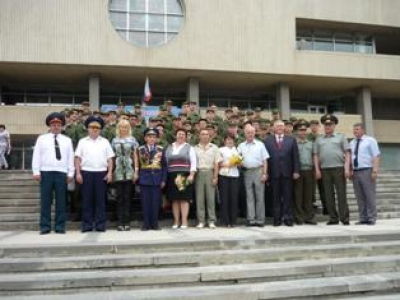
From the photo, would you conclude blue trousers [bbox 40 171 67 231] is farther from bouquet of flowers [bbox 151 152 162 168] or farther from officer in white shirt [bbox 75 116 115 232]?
bouquet of flowers [bbox 151 152 162 168]

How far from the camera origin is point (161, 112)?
387 inches

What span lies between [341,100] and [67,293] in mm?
25568

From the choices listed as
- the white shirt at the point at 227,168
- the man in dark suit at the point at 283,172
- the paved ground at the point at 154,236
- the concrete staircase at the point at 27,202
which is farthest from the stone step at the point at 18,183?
the man in dark suit at the point at 283,172

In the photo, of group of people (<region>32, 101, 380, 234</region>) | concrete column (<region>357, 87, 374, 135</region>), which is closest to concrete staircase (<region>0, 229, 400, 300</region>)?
group of people (<region>32, 101, 380, 234</region>)

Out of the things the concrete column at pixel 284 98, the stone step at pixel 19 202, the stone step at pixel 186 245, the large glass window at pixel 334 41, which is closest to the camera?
the stone step at pixel 186 245

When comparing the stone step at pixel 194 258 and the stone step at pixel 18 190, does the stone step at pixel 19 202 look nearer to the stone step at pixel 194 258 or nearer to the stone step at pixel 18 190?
the stone step at pixel 18 190

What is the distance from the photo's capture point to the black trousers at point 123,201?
25.7 ft

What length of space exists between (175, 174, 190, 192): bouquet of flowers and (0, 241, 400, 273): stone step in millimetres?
2522

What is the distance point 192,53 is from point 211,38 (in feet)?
3.95

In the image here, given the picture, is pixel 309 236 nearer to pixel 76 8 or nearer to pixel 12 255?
pixel 12 255

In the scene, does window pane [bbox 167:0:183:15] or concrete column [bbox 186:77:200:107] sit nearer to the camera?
window pane [bbox 167:0:183:15]

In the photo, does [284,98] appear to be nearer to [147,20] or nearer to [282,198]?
[147,20]

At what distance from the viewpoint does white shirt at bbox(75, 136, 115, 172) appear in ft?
25.1

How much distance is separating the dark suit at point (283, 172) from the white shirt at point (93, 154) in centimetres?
286
